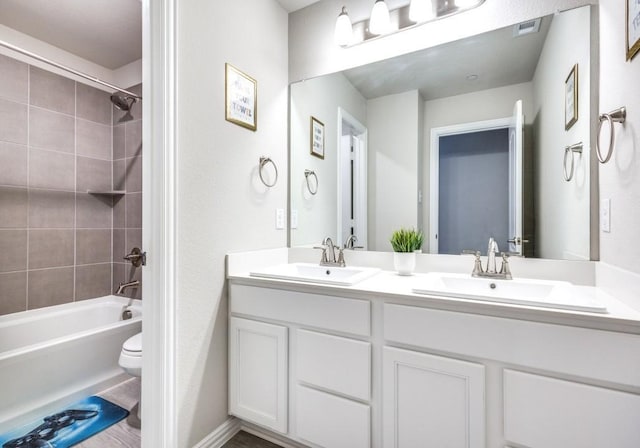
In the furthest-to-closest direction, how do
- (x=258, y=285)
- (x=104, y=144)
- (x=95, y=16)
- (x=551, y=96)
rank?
(x=104, y=144) < (x=95, y=16) < (x=258, y=285) < (x=551, y=96)

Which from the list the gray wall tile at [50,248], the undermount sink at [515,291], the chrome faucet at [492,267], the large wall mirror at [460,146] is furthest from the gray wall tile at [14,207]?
the chrome faucet at [492,267]

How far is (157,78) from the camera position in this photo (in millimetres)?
1292

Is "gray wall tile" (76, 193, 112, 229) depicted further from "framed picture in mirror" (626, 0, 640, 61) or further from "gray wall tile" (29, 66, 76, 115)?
"framed picture in mirror" (626, 0, 640, 61)

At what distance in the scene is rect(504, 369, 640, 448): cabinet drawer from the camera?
88cm

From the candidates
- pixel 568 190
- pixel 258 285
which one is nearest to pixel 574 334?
pixel 568 190

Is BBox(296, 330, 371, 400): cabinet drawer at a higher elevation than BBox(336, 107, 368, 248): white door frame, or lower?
lower

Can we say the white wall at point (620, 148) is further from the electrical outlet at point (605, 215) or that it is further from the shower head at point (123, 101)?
the shower head at point (123, 101)

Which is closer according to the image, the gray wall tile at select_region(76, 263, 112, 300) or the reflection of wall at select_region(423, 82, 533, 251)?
the reflection of wall at select_region(423, 82, 533, 251)

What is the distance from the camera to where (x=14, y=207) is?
218cm

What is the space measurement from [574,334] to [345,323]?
30.0 inches

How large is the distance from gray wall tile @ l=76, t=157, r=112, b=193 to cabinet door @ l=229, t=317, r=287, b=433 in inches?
77.4

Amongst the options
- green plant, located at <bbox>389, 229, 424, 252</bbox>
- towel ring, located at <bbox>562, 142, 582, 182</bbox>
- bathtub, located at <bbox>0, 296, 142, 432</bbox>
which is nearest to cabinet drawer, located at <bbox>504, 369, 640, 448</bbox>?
green plant, located at <bbox>389, 229, 424, 252</bbox>

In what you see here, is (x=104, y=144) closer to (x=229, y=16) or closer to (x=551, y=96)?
(x=229, y=16)

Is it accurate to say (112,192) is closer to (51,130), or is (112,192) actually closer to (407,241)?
(51,130)
